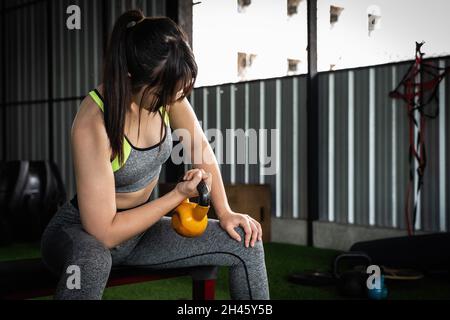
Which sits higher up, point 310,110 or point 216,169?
point 310,110

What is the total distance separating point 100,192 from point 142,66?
278 millimetres

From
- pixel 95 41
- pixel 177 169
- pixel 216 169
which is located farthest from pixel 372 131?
pixel 95 41

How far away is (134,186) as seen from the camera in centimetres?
128

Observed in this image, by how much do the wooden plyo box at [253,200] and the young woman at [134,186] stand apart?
273 centimetres

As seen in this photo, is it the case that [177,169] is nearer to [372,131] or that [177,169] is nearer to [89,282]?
[372,131]

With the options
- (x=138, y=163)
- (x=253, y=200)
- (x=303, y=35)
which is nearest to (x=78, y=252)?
(x=138, y=163)

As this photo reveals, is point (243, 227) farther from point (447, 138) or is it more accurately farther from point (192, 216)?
point (447, 138)

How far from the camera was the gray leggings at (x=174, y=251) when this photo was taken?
4.01 feet

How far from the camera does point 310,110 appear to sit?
4.03 meters

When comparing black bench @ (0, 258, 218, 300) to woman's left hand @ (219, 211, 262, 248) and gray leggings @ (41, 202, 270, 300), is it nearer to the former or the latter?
gray leggings @ (41, 202, 270, 300)

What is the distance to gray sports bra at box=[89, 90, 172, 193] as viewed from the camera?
121 cm

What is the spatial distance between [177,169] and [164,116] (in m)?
3.40

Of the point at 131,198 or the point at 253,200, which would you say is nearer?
the point at 131,198

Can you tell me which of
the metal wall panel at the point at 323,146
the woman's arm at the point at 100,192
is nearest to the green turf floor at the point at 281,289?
the metal wall panel at the point at 323,146
